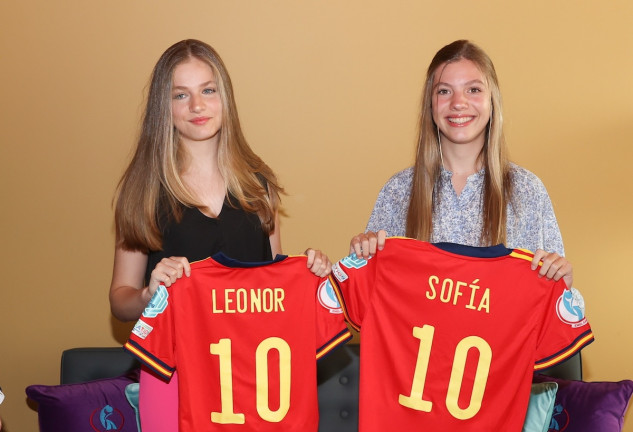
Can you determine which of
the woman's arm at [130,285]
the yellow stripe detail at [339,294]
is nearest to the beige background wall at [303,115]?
the woman's arm at [130,285]

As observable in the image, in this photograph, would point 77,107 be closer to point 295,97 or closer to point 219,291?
point 295,97

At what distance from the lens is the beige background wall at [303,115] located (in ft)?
10.6

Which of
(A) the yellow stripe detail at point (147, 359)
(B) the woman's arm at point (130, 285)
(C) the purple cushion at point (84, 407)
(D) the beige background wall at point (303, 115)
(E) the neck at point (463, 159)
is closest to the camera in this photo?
(A) the yellow stripe detail at point (147, 359)

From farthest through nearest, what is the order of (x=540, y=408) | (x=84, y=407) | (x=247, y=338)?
(x=84, y=407) < (x=540, y=408) < (x=247, y=338)

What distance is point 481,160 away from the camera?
2338 mm

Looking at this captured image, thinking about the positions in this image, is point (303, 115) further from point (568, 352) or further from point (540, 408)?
point (568, 352)

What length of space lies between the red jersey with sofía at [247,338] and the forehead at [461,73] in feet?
2.32

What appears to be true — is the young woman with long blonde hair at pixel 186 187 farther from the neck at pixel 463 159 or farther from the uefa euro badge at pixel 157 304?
the neck at pixel 463 159

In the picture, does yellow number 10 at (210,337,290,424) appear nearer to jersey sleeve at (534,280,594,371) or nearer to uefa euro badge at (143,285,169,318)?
uefa euro badge at (143,285,169,318)

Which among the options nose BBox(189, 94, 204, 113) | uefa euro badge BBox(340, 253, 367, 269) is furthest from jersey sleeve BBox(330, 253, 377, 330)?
nose BBox(189, 94, 204, 113)

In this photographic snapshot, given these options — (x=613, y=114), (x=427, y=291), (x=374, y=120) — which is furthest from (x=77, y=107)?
(x=613, y=114)

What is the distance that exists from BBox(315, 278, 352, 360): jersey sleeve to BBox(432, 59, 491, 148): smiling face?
59 cm

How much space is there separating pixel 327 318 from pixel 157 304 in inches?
19.4

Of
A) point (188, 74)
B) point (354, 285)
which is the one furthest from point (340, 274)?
point (188, 74)
